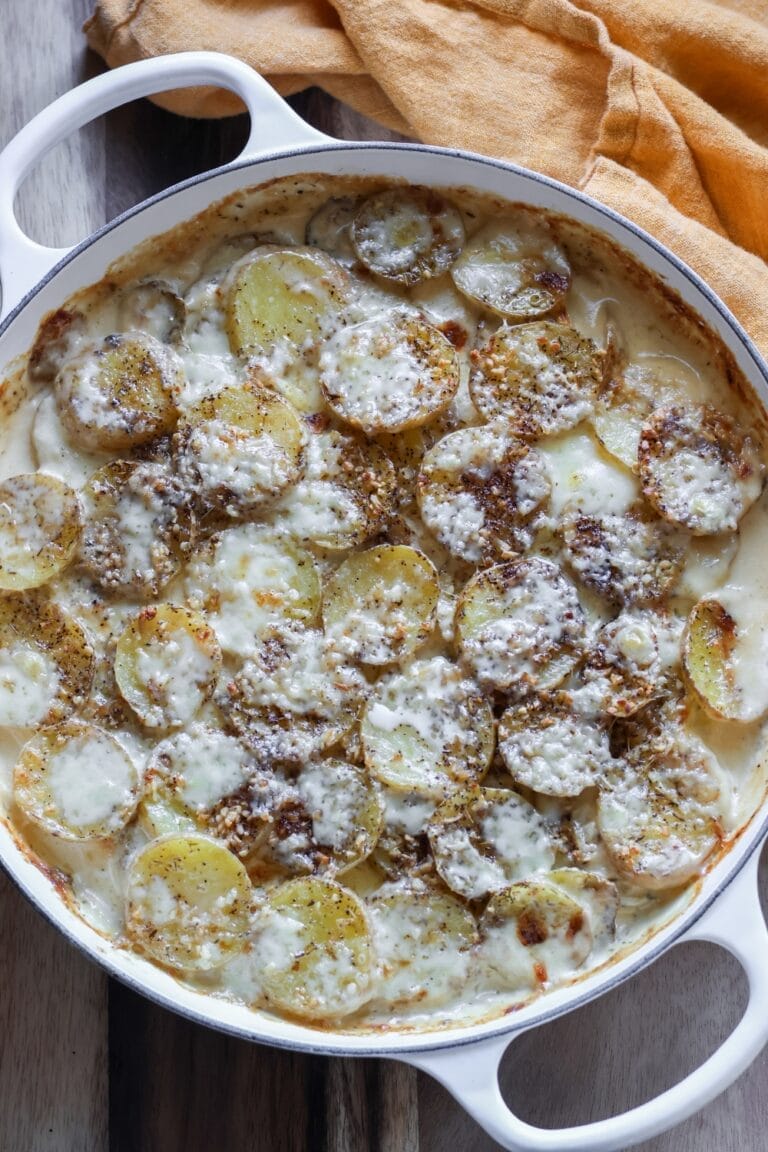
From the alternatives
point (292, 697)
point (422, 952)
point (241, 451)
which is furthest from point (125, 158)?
point (422, 952)

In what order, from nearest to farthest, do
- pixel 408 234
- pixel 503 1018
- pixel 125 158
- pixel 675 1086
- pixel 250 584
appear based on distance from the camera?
pixel 675 1086 → pixel 503 1018 → pixel 250 584 → pixel 408 234 → pixel 125 158

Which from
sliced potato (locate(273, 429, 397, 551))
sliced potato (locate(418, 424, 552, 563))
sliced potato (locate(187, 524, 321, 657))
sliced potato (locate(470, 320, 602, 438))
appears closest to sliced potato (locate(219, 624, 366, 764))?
sliced potato (locate(187, 524, 321, 657))

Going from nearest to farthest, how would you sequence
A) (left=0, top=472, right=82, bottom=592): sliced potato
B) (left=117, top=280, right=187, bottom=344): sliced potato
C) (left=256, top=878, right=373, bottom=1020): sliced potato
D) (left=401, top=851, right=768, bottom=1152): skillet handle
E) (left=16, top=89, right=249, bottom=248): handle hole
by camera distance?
1. (left=401, top=851, right=768, bottom=1152): skillet handle
2. (left=256, top=878, right=373, bottom=1020): sliced potato
3. (left=0, top=472, right=82, bottom=592): sliced potato
4. (left=117, top=280, right=187, bottom=344): sliced potato
5. (left=16, top=89, right=249, bottom=248): handle hole

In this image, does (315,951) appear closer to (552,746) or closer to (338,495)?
(552,746)

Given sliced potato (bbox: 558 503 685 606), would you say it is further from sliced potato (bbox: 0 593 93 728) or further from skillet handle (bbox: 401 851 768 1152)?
sliced potato (bbox: 0 593 93 728)

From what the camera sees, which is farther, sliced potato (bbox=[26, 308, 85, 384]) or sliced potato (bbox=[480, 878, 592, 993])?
sliced potato (bbox=[26, 308, 85, 384])

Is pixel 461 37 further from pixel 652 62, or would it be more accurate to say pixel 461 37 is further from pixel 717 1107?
pixel 717 1107
